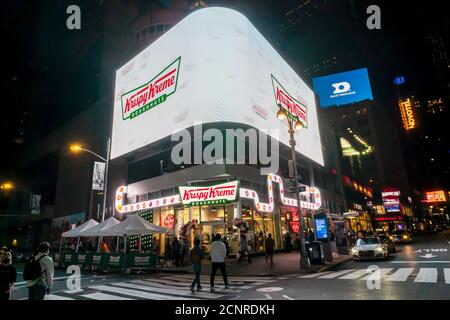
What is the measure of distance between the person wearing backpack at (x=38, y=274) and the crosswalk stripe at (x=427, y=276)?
38.5 ft

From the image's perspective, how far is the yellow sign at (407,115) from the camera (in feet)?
394

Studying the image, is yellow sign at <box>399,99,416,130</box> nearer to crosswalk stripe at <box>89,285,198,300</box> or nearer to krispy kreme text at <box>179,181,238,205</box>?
krispy kreme text at <box>179,181,238,205</box>

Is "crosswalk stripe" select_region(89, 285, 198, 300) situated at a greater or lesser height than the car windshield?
lesser

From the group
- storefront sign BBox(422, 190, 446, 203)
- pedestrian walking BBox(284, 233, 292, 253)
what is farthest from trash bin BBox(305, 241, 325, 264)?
storefront sign BBox(422, 190, 446, 203)

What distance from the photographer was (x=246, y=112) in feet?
80.0

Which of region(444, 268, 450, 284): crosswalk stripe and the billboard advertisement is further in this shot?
the billboard advertisement

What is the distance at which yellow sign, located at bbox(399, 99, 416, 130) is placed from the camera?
12018cm

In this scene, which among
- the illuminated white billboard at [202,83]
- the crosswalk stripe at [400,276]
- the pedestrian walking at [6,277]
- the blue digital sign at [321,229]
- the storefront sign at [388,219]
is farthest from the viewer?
the storefront sign at [388,219]

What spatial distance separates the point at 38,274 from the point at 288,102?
97.6 ft

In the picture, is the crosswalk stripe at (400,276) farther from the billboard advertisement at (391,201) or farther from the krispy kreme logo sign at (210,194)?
the billboard advertisement at (391,201)

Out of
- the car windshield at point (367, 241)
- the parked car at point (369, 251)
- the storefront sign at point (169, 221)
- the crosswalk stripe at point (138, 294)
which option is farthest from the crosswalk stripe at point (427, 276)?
the storefront sign at point (169, 221)

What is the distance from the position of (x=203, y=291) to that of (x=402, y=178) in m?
111

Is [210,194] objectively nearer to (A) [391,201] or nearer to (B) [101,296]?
(B) [101,296]

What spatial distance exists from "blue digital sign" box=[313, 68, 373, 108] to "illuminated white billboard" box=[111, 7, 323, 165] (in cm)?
6978
